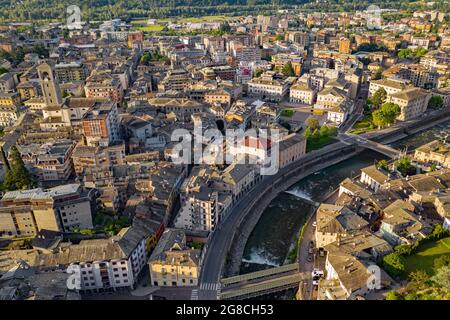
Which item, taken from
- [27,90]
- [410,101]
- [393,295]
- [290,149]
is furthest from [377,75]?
[27,90]

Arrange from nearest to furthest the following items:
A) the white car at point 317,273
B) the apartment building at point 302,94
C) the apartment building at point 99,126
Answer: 1. the white car at point 317,273
2. the apartment building at point 99,126
3. the apartment building at point 302,94

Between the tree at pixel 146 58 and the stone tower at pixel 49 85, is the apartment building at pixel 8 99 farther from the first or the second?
the tree at pixel 146 58

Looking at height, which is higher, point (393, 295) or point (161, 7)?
point (161, 7)

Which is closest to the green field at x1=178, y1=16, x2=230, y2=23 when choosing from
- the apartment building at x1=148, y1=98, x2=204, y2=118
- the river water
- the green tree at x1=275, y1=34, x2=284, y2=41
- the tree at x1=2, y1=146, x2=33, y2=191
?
the green tree at x1=275, y1=34, x2=284, y2=41

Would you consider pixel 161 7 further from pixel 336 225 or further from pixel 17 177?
pixel 336 225

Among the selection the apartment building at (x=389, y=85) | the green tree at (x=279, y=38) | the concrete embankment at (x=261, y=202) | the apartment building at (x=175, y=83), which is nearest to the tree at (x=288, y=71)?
the apartment building at (x=389, y=85)

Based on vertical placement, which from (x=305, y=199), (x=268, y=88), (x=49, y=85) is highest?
(x=49, y=85)

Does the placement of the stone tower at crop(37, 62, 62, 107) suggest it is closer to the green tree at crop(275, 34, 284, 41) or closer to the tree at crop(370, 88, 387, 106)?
the tree at crop(370, 88, 387, 106)
